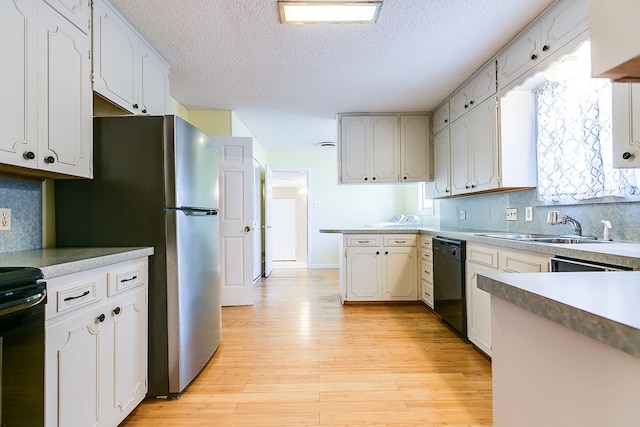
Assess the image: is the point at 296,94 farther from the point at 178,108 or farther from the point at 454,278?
the point at 454,278

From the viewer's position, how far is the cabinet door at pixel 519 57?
208 cm

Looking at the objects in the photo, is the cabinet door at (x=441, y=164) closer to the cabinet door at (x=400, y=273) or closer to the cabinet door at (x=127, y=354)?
the cabinet door at (x=400, y=273)

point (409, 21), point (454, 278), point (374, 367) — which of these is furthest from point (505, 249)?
point (409, 21)

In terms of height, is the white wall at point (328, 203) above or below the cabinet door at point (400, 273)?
above

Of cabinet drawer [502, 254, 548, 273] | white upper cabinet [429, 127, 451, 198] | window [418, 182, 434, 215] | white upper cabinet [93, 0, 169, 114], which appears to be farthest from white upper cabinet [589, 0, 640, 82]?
window [418, 182, 434, 215]

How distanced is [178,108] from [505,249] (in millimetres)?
3458

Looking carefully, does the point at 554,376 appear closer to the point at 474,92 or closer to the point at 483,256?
the point at 483,256

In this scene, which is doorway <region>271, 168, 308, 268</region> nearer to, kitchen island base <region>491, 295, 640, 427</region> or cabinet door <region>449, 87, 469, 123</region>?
Answer: cabinet door <region>449, 87, 469, 123</region>

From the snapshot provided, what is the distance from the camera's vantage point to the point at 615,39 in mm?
651

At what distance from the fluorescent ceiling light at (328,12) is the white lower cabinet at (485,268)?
1.69m

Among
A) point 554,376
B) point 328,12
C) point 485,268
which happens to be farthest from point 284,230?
point 554,376

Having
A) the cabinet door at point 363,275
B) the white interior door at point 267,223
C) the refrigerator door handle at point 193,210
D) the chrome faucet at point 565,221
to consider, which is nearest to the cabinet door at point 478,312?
the chrome faucet at point 565,221

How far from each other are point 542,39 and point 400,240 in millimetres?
2207

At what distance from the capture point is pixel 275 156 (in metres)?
6.29
